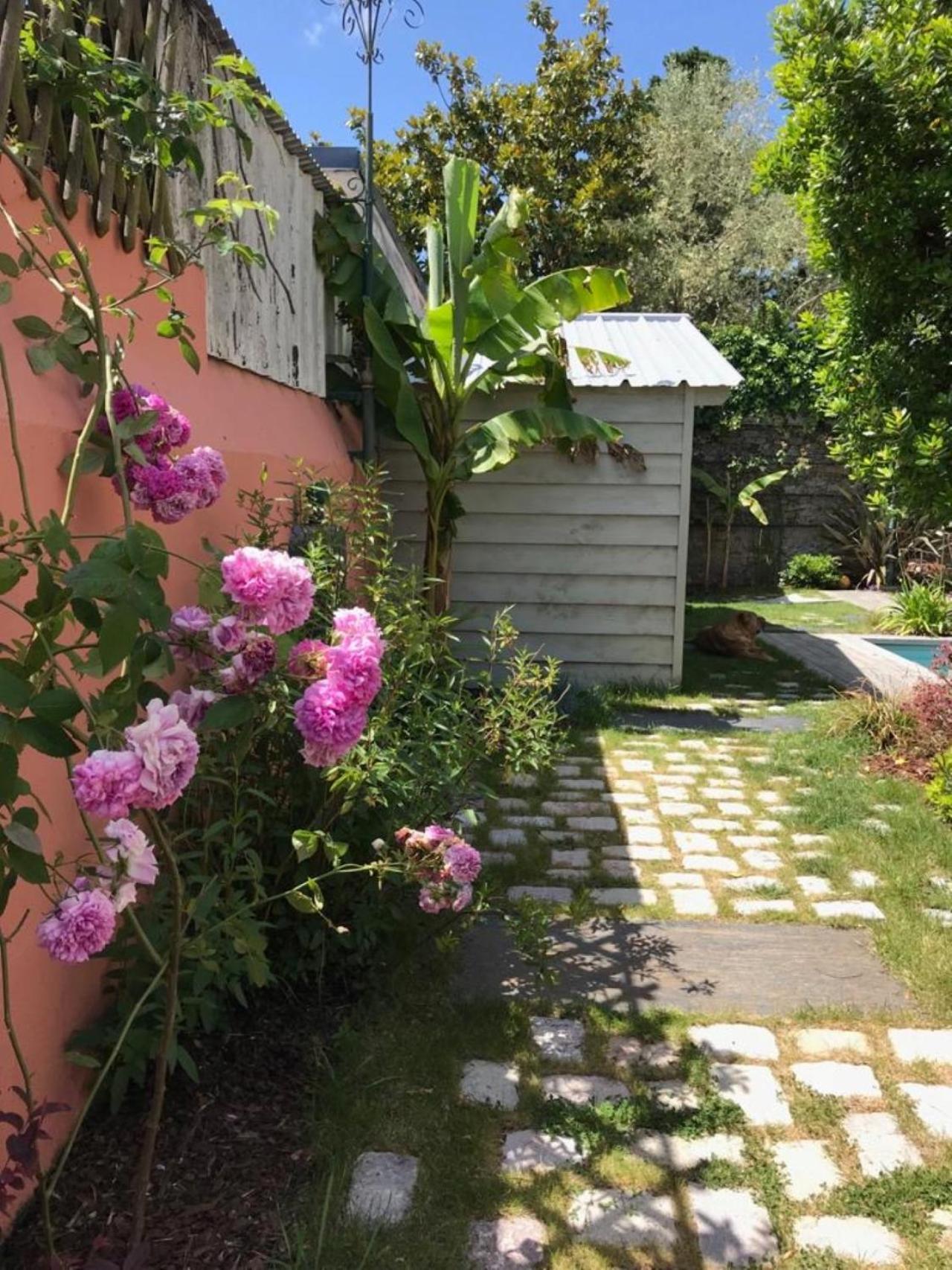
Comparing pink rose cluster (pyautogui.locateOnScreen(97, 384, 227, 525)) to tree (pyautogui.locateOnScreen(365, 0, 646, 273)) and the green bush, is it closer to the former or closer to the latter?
the green bush

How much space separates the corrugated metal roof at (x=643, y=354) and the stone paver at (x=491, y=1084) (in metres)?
5.31

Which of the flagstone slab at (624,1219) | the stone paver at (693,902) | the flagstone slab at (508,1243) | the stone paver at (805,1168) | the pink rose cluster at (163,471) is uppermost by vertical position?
the pink rose cluster at (163,471)

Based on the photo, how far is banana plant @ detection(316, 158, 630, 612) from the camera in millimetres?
5668

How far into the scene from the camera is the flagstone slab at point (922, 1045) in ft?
9.40

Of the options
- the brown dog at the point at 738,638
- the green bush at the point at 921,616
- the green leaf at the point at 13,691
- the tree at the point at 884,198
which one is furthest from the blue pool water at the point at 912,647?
the green leaf at the point at 13,691

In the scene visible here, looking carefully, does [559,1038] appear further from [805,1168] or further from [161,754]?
[161,754]

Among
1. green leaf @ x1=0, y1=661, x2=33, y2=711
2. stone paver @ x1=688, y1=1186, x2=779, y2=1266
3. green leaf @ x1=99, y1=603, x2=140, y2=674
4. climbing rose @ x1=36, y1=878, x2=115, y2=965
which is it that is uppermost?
green leaf @ x1=99, y1=603, x2=140, y2=674

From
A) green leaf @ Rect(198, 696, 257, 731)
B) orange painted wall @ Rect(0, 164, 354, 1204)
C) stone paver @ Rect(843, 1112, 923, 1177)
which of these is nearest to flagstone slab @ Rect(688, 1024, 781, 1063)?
stone paver @ Rect(843, 1112, 923, 1177)

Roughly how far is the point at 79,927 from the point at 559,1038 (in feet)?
6.02

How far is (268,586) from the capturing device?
174 cm

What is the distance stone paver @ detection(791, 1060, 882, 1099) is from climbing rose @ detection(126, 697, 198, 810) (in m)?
2.17

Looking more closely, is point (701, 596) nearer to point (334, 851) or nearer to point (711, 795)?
point (711, 795)

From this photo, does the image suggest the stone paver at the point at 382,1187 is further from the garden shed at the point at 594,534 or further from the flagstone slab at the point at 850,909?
the garden shed at the point at 594,534

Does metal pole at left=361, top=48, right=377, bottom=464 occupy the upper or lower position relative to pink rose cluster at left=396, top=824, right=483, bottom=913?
upper
